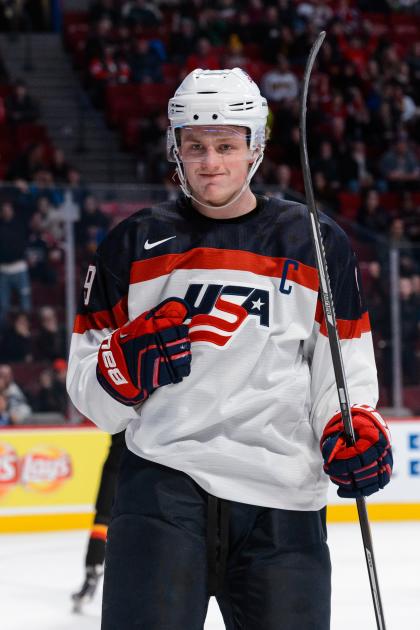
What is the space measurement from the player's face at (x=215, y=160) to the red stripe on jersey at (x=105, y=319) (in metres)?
0.22

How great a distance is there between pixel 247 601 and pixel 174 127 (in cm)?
77

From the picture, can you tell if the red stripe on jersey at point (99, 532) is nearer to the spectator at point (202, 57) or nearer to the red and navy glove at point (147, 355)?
the red and navy glove at point (147, 355)

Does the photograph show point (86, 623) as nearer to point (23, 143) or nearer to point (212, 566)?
point (212, 566)

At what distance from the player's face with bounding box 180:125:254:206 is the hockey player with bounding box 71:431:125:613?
5.96ft

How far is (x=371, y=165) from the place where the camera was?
980cm

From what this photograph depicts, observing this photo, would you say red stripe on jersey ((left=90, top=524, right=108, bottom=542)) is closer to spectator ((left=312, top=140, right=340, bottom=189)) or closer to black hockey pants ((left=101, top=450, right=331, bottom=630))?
black hockey pants ((left=101, top=450, right=331, bottom=630))

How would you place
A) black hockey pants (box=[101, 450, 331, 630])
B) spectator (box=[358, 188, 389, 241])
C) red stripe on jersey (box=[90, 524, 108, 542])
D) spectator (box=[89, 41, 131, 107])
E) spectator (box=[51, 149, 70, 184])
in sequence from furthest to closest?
spectator (box=[89, 41, 131, 107]) < spectator (box=[358, 188, 389, 241]) < spectator (box=[51, 149, 70, 184]) < red stripe on jersey (box=[90, 524, 108, 542]) < black hockey pants (box=[101, 450, 331, 630])

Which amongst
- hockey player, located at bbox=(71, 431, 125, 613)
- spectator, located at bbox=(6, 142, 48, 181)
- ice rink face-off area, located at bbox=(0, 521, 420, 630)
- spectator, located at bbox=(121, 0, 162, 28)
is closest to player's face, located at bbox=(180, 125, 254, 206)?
hockey player, located at bbox=(71, 431, 125, 613)

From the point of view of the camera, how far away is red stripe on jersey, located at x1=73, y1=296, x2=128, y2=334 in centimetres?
195

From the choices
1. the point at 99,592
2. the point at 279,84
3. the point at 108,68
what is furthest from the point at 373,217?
the point at 99,592

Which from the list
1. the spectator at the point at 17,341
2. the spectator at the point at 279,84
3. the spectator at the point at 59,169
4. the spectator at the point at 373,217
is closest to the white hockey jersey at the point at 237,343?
the spectator at the point at 17,341

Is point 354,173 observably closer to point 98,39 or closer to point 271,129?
point 271,129

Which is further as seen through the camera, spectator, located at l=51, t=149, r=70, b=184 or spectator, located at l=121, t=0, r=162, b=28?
spectator, located at l=121, t=0, r=162, b=28

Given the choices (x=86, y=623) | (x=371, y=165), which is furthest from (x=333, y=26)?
(x=86, y=623)
